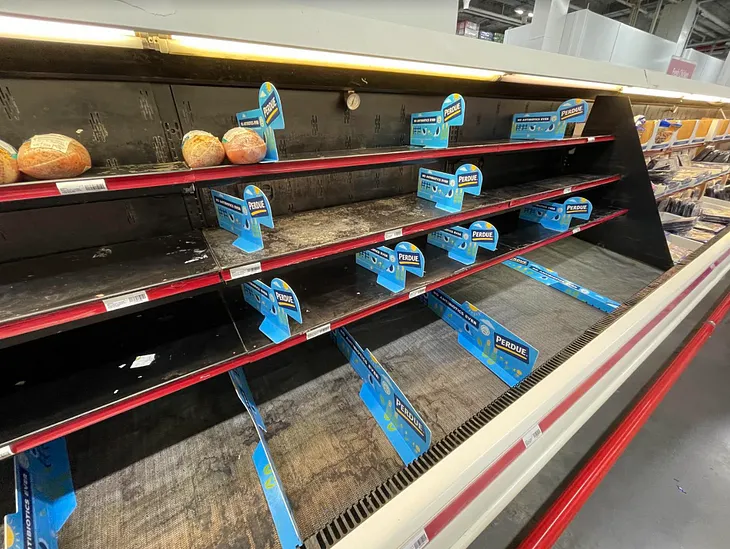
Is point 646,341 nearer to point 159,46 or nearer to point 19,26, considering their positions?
point 159,46

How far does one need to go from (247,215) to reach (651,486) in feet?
6.76

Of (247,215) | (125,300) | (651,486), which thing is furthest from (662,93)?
(125,300)

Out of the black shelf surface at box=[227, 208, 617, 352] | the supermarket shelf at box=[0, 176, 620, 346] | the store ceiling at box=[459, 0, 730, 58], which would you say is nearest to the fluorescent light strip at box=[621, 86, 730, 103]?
the black shelf surface at box=[227, 208, 617, 352]

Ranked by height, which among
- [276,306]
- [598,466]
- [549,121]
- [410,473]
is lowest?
[598,466]

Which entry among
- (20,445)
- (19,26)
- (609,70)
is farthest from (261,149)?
(609,70)

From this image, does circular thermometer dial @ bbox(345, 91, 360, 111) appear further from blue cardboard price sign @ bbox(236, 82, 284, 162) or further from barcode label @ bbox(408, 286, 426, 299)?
barcode label @ bbox(408, 286, 426, 299)

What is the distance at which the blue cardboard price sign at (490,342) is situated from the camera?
5.87 feet

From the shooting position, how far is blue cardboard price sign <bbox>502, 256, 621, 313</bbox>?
251cm

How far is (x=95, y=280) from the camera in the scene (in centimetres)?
108

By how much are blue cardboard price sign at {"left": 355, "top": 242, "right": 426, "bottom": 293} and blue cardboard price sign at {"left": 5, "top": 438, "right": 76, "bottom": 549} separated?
65.4 inches

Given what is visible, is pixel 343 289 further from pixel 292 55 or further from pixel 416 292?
pixel 292 55

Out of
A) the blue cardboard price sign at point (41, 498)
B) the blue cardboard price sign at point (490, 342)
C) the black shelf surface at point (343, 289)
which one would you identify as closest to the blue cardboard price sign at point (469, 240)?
the black shelf surface at point (343, 289)

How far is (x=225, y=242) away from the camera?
1.38m

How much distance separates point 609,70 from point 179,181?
2.70 metres
